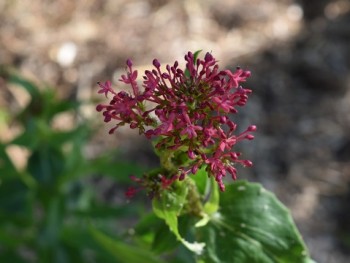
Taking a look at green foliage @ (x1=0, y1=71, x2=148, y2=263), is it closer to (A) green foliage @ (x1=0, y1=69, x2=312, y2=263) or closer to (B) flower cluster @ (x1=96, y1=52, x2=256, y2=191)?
(A) green foliage @ (x1=0, y1=69, x2=312, y2=263)

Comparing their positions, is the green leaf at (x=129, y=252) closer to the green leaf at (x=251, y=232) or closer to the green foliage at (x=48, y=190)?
the green leaf at (x=251, y=232)

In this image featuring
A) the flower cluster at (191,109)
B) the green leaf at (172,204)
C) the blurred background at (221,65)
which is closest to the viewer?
the flower cluster at (191,109)

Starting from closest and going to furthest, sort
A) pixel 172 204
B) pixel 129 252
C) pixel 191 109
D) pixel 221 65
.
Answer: pixel 191 109 → pixel 172 204 → pixel 129 252 → pixel 221 65

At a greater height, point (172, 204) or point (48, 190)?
point (48, 190)

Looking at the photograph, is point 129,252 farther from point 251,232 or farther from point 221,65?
point 221,65

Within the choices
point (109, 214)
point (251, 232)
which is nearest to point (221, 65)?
point (109, 214)

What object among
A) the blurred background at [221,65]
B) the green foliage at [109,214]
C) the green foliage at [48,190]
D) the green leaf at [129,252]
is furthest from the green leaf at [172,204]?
the blurred background at [221,65]
